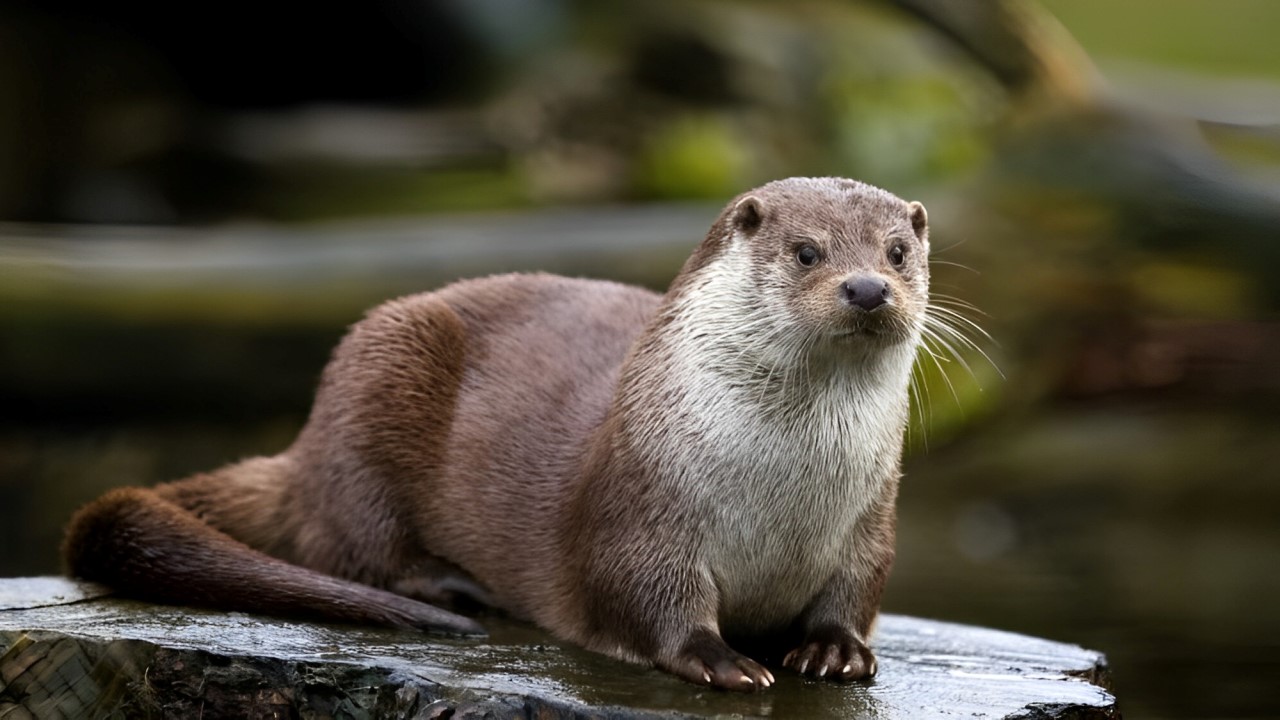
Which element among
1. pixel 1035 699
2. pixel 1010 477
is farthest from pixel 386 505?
pixel 1010 477

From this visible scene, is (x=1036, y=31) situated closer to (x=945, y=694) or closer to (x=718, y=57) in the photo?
(x=718, y=57)

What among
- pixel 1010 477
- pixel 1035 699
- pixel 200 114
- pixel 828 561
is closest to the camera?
pixel 1035 699

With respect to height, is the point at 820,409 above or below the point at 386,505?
above

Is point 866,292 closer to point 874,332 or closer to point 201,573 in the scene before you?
point 874,332

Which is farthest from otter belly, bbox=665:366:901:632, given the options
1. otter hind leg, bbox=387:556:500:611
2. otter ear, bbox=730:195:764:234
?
otter hind leg, bbox=387:556:500:611

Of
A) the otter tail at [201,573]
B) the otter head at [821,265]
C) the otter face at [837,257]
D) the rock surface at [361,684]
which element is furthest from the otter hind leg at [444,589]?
the otter face at [837,257]

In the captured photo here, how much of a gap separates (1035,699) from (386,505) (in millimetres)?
1439

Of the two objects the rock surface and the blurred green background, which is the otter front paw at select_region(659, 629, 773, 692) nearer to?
the rock surface

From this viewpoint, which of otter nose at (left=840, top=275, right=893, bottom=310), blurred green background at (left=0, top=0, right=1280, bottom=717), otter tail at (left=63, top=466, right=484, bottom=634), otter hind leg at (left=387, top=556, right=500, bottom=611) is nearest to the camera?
otter nose at (left=840, top=275, right=893, bottom=310)

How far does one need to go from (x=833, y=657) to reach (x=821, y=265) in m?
0.72

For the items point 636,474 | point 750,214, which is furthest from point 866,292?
point 636,474

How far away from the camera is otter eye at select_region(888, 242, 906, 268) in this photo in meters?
3.12

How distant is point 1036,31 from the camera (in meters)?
8.43

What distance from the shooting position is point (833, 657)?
311cm
